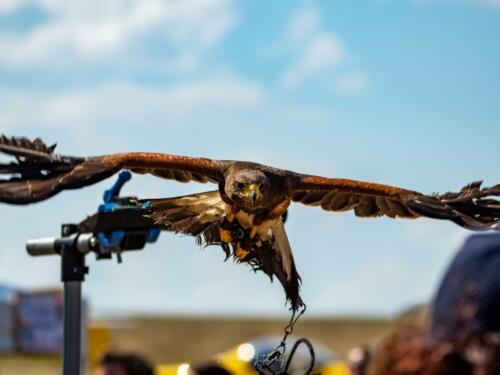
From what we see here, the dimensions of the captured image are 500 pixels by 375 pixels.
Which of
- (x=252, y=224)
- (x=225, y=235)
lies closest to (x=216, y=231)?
(x=225, y=235)

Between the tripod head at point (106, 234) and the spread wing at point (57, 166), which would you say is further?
the spread wing at point (57, 166)

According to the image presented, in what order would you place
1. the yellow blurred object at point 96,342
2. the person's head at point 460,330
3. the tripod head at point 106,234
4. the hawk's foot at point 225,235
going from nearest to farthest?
1. the person's head at point 460,330
2. the tripod head at point 106,234
3. the hawk's foot at point 225,235
4. the yellow blurred object at point 96,342

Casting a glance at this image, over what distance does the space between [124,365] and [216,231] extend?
42.6 inches

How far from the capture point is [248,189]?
680 centimetres

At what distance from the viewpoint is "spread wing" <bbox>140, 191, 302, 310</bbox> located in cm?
626

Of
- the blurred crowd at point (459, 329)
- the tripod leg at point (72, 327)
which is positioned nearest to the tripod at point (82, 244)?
the tripod leg at point (72, 327)

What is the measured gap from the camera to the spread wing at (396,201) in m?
6.85

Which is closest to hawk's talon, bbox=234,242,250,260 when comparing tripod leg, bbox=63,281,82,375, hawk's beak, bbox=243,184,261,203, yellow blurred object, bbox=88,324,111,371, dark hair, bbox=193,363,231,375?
hawk's beak, bbox=243,184,261,203

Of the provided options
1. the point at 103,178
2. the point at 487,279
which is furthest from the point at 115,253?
the point at 487,279

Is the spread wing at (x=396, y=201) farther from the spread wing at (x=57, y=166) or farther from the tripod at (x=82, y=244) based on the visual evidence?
the tripod at (x=82, y=244)

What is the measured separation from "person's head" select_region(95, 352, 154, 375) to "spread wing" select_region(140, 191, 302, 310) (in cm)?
70

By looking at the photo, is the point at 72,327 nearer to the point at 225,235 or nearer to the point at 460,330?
the point at 225,235

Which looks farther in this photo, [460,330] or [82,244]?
[82,244]

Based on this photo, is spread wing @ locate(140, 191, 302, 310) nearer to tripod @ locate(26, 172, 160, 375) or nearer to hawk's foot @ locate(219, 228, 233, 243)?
hawk's foot @ locate(219, 228, 233, 243)
